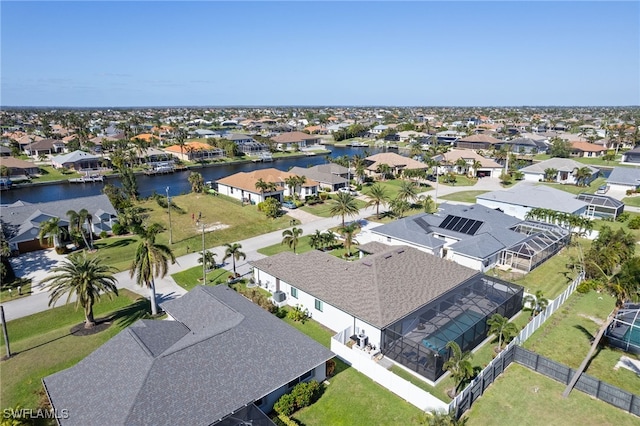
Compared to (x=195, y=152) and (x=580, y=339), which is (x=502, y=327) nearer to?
(x=580, y=339)

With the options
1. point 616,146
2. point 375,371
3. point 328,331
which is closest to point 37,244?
point 328,331

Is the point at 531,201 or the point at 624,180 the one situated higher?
the point at 624,180

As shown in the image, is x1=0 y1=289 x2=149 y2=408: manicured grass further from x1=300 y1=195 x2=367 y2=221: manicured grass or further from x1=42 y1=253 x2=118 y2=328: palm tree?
x1=300 y1=195 x2=367 y2=221: manicured grass

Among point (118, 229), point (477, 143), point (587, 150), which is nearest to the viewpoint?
point (118, 229)

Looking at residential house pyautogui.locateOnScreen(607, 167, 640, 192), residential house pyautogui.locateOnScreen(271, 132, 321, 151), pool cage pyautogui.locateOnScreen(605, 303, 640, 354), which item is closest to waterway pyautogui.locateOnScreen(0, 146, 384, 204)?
residential house pyautogui.locateOnScreen(271, 132, 321, 151)

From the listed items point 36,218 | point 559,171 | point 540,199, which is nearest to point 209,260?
point 36,218

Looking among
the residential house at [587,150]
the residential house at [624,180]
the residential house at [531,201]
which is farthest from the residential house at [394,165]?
the residential house at [587,150]

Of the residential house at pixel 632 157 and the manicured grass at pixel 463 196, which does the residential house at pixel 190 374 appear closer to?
the manicured grass at pixel 463 196
